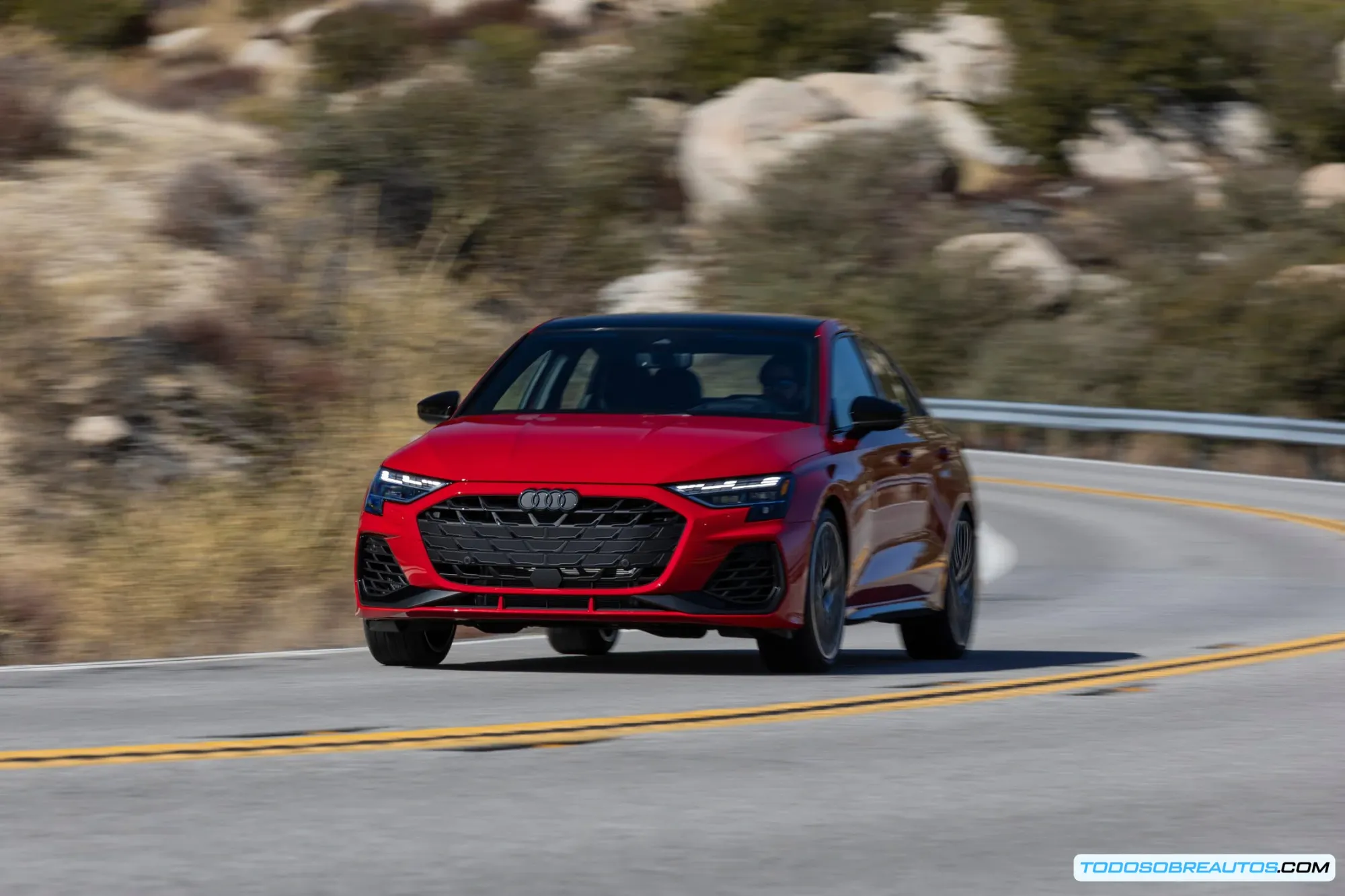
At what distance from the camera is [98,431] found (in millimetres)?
21203

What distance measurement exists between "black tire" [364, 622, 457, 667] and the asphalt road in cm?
13

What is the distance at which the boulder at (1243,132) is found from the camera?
52625mm

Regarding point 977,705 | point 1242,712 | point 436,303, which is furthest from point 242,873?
point 436,303

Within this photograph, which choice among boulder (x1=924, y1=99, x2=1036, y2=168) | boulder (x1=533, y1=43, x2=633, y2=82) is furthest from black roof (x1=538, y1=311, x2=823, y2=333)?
boulder (x1=533, y1=43, x2=633, y2=82)

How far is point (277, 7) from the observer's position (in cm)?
6538

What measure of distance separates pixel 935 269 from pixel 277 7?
30.9m

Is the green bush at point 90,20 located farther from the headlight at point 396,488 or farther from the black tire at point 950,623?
the headlight at point 396,488

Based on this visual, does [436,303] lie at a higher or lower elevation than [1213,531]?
higher

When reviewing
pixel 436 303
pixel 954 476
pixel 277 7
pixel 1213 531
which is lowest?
pixel 277 7

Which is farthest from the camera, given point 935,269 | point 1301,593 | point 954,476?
point 935,269

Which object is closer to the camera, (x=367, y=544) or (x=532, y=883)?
(x=532, y=883)

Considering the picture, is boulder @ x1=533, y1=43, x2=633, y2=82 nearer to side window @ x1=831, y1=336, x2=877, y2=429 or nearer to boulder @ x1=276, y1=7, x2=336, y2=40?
boulder @ x1=276, y1=7, x2=336, y2=40

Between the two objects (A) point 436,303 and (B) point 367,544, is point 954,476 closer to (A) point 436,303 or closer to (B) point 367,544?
(B) point 367,544

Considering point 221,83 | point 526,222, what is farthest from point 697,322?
point 221,83
